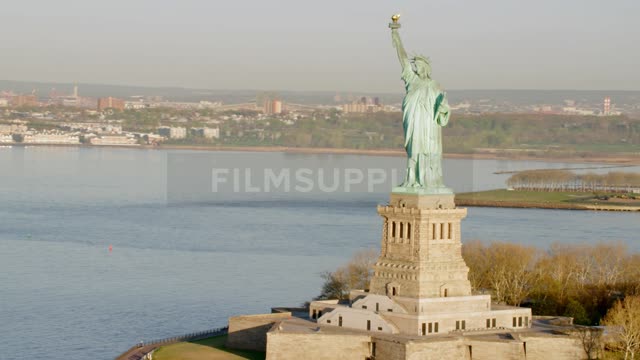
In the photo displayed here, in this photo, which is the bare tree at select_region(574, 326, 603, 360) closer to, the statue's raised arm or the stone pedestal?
the stone pedestal

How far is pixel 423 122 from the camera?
49.0 metres

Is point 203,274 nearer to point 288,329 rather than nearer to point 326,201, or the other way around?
point 288,329

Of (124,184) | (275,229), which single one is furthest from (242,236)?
(124,184)

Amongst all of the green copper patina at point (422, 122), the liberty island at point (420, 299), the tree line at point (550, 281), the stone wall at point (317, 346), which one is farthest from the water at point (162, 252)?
the green copper patina at point (422, 122)

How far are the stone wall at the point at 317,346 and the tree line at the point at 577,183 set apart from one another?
108425 mm

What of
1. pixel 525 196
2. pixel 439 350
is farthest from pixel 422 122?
pixel 525 196

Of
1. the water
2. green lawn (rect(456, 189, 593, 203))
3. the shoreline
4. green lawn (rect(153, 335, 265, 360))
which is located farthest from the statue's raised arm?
green lawn (rect(456, 189, 593, 203))

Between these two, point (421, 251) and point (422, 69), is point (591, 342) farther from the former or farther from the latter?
point (422, 69)

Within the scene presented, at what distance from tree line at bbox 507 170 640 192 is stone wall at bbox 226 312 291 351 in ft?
343

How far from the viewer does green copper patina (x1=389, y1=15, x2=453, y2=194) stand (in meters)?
48.9

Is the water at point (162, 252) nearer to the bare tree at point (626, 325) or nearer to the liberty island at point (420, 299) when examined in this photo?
the liberty island at point (420, 299)

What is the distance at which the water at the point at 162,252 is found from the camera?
5950cm

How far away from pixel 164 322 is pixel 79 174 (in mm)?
122497

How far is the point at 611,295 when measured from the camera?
2248 inches
